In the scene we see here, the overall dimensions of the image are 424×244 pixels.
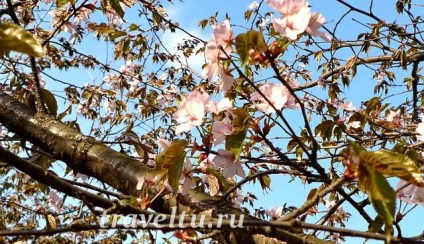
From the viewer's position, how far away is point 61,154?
1.45m

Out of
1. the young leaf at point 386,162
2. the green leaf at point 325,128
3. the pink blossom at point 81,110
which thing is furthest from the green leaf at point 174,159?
the pink blossom at point 81,110

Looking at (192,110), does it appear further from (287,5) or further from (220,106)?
(287,5)

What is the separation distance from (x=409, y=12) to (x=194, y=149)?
7.53 feet

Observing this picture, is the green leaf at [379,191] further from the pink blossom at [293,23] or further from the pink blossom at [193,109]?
the pink blossom at [193,109]

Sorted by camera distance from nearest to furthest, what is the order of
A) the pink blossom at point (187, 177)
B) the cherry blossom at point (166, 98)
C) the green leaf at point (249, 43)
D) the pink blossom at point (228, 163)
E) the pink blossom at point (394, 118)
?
the green leaf at point (249, 43) < the pink blossom at point (228, 163) < the pink blossom at point (187, 177) < the pink blossom at point (394, 118) < the cherry blossom at point (166, 98)

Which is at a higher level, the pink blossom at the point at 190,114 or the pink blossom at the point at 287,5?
the pink blossom at the point at 287,5

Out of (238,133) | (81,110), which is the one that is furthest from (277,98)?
(81,110)

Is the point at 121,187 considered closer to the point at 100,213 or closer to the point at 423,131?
the point at 100,213

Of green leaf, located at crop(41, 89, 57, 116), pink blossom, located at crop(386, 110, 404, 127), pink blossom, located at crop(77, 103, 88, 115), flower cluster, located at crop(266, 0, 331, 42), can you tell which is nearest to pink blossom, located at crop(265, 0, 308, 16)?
flower cluster, located at crop(266, 0, 331, 42)

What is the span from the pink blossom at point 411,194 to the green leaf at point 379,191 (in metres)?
0.38

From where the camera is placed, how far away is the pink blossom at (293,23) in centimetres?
92

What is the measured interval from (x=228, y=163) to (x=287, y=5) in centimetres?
37

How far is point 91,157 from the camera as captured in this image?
1406mm

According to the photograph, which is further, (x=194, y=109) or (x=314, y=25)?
(x=194, y=109)
